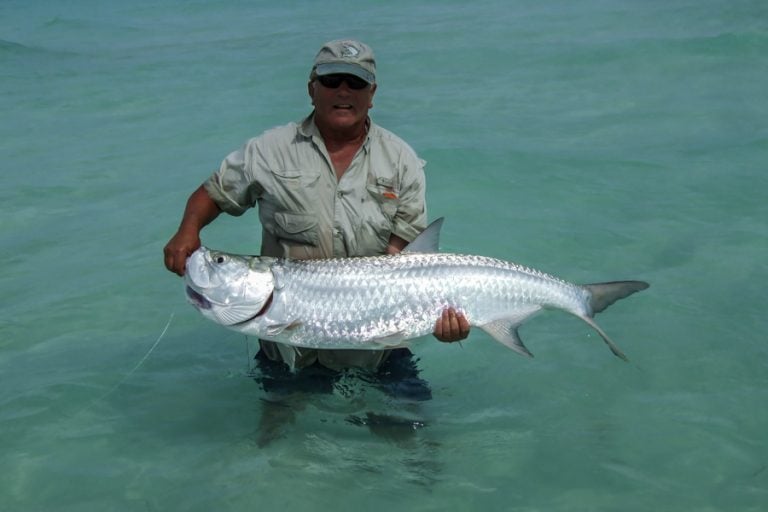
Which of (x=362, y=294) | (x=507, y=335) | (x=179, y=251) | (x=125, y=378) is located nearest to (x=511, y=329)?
(x=507, y=335)

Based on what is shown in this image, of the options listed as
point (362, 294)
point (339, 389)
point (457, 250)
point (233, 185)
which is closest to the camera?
point (362, 294)

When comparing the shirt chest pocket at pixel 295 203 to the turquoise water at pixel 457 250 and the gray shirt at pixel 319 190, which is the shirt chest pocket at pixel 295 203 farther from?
the turquoise water at pixel 457 250

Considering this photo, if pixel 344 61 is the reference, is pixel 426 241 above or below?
below

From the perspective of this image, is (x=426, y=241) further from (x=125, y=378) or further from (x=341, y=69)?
(x=125, y=378)

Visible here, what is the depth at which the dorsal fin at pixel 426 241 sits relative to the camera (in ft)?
14.0

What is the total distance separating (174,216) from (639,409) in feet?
17.7

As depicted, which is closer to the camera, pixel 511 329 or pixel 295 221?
pixel 295 221

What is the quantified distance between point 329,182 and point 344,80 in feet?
1.47

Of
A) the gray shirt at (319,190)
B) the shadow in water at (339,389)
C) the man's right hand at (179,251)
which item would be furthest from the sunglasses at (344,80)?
the shadow in water at (339,389)

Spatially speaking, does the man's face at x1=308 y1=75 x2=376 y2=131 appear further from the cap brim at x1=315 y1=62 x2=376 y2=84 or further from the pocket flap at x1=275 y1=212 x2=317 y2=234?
the pocket flap at x1=275 y1=212 x2=317 y2=234

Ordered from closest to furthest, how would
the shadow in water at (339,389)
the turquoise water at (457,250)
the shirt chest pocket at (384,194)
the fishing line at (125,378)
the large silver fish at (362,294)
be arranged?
the large silver fish at (362,294) → the shirt chest pocket at (384,194) → the shadow in water at (339,389) → the turquoise water at (457,250) → the fishing line at (125,378)

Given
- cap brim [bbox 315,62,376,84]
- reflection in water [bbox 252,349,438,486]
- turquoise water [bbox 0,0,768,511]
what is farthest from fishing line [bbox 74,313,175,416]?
cap brim [bbox 315,62,376,84]

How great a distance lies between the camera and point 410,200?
4352mm

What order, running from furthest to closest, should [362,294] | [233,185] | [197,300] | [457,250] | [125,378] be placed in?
[457,250], [125,378], [233,185], [362,294], [197,300]
